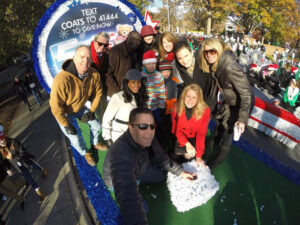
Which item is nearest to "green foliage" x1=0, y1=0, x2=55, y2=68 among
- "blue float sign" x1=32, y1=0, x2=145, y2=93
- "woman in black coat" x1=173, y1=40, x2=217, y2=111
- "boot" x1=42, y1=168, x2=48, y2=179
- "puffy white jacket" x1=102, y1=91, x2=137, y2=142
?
"blue float sign" x1=32, y1=0, x2=145, y2=93

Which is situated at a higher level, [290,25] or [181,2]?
[181,2]

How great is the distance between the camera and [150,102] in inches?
136

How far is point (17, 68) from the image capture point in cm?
1867

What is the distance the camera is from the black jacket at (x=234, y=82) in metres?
2.64

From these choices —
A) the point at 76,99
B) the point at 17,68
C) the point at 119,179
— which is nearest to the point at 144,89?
the point at 76,99

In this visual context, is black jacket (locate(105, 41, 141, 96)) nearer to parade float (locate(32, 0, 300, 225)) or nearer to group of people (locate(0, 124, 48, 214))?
parade float (locate(32, 0, 300, 225))

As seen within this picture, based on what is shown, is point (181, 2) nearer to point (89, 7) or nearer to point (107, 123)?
point (89, 7)

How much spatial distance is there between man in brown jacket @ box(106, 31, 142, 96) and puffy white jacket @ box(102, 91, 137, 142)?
100 cm

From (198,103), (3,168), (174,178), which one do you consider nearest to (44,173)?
(3,168)

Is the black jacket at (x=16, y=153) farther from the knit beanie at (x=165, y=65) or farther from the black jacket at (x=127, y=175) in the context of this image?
the knit beanie at (x=165, y=65)

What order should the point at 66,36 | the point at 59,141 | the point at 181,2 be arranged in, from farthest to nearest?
1. the point at 181,2
2. the point at 59,141
3. the point at 66,36

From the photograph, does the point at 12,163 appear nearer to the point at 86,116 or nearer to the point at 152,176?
the point at 86,116

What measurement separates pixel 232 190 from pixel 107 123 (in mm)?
2502

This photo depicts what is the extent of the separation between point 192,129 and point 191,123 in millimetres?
144
